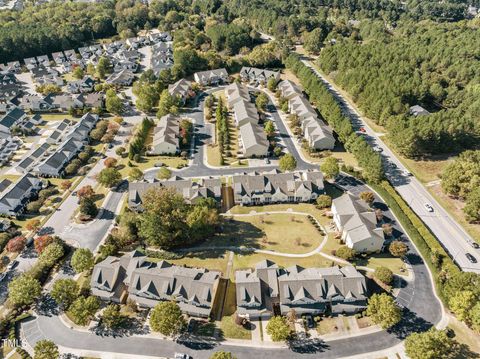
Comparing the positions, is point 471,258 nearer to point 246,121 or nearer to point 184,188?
point 184,188

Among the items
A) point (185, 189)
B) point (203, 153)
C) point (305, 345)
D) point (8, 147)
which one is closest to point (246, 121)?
point (203, 153)

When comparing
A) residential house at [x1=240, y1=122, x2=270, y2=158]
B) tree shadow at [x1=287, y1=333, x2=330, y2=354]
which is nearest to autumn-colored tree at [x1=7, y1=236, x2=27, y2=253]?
tree shadow at [x1=287, y1=333, x2=330, y2=354]

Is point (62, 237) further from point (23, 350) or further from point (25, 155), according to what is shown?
point (25, 155)

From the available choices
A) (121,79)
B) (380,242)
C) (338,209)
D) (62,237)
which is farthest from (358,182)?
(121,79)

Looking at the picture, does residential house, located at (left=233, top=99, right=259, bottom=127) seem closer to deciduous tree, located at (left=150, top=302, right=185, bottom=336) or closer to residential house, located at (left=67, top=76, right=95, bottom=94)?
residential house, located at (left=67, top=76, right=95, bottom=94)

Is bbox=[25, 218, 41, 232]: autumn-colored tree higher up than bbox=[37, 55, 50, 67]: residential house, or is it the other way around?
bbox=[37, 55, 50, 67]: residential house

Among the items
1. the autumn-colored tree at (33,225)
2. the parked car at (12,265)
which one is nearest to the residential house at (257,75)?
the autumn-colored tree at (33,225)
